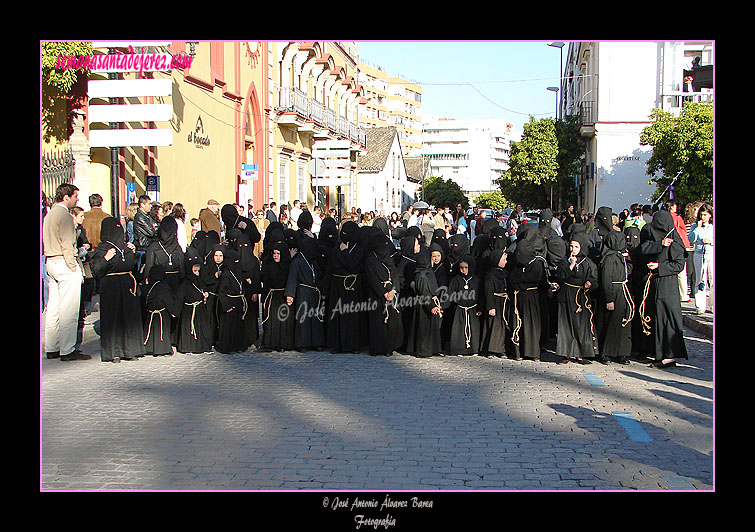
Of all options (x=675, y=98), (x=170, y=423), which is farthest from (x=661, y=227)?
(x=675, y=98)

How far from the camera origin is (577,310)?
10.1 metres

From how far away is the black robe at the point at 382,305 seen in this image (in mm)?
10867

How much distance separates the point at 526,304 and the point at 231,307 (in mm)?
4111

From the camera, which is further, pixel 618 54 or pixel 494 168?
pixel 494 168

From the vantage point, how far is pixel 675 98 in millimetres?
31734

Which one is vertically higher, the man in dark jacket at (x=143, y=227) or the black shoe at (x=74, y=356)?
the man in dark jacket at (x=143, y=227)

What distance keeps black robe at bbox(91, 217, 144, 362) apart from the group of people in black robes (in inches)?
0.5

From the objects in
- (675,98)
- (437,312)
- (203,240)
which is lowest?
(437,312)

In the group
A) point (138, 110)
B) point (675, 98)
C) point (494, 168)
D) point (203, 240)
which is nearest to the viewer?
point (203, 240)

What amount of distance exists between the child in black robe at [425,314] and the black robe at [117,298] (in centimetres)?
381

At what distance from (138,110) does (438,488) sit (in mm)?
13228

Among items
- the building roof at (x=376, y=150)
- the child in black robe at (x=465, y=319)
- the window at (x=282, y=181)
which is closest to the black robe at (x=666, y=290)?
the child in black robe at (x=465, y=319)

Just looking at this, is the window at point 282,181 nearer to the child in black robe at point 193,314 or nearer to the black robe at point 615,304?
the child in black robe at point 193,314
